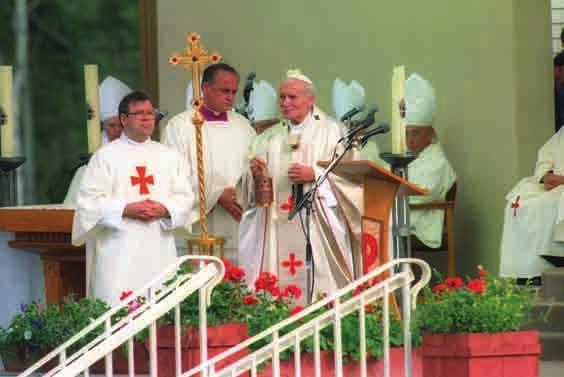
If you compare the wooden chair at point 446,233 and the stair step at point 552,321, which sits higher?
the wooden chair at point 446,233

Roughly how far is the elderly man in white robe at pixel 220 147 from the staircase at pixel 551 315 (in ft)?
6.98

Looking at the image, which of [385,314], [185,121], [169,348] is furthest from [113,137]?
[385,314]

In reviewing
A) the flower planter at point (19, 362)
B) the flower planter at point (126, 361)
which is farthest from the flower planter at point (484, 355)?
the flower planter at point (19, 362)

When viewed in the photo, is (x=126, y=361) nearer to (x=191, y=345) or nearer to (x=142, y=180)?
(x=191, y=345)

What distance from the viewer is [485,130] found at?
14.7 m

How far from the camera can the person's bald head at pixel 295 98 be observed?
12117mm

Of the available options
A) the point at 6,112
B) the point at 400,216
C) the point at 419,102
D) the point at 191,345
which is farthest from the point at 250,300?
the point at 419,102

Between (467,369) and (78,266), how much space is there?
228 inches

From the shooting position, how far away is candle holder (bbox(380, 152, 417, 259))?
39.3 ft

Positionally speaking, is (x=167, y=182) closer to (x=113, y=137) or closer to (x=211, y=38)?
(x=113, y=137)

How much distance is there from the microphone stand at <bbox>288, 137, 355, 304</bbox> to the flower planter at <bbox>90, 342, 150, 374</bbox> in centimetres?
142

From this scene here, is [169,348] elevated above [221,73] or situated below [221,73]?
below

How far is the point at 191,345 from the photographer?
909 centimetres

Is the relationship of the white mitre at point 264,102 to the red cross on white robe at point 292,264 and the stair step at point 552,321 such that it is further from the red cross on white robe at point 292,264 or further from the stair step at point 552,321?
the stair step at point 552,321
